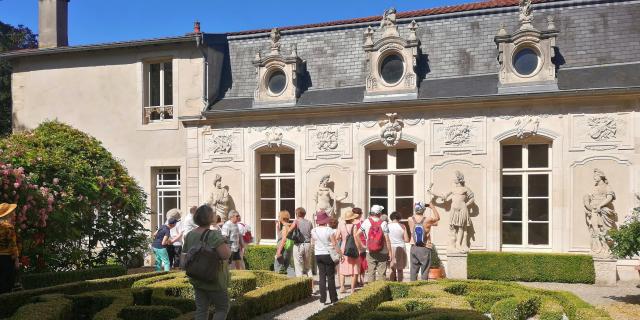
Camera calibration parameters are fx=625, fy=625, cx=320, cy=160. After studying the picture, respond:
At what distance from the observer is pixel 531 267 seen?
1191cm

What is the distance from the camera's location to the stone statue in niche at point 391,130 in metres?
13.4

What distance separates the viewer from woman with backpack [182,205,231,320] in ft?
18.8

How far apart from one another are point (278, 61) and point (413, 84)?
331cm

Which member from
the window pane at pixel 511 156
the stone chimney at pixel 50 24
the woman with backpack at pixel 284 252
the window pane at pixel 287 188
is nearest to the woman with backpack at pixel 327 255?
the woman with backpack at pixel 284 252

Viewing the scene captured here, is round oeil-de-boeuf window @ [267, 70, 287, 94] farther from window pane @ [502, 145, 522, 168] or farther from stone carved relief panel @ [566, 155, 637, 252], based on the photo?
stone carved relief panel @ [566, 155, 637, 252]

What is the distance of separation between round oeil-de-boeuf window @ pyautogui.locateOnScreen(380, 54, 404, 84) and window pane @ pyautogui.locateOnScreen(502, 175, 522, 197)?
10.3ft

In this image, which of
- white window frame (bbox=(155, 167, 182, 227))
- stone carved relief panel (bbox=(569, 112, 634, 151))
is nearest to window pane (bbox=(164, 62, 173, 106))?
white window frame (bbox=(155, 167, 182, 227))

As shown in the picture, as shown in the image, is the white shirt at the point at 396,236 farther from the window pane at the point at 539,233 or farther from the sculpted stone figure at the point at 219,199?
the sculpted stone figure at the point at 219,199

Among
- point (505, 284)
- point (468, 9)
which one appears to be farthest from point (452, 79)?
point (505, 284)

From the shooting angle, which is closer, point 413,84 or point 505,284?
point 505,284

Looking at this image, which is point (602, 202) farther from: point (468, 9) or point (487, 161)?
point (468, 9)

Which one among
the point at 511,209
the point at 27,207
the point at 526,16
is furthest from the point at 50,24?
the point at 511,209

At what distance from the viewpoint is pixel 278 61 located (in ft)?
48.1

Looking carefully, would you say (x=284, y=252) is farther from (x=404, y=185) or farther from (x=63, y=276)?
(x=63, y=276)
